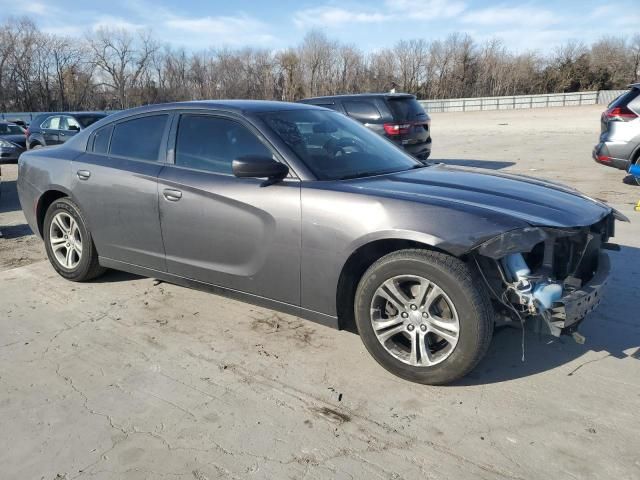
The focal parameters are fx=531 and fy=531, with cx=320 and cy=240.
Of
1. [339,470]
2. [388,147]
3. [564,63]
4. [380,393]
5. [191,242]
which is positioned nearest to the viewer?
[339,470]

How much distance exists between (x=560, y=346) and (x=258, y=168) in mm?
2270

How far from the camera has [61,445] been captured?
2.57m

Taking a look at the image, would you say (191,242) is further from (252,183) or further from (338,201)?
(338,201)

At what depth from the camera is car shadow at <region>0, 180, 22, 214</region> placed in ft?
29.6

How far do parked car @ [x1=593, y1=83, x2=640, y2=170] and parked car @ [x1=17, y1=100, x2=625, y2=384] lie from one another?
613cm

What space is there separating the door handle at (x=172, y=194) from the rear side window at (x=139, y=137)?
0.38m

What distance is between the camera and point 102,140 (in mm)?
4652

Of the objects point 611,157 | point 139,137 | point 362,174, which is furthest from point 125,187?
point 611,157

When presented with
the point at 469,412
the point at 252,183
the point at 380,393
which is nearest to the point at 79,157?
the point at 252,183

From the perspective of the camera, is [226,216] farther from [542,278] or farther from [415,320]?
[542,278]

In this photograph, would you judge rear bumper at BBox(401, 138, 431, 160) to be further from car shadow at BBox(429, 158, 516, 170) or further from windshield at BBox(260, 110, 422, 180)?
windshield at BBox(260, 110, 422, 180)

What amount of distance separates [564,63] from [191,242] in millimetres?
62781

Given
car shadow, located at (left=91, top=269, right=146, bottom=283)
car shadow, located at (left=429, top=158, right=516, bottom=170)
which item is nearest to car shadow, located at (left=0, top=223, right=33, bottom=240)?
car shadow, located at (left=91, top=269, right=146, bottom=283)

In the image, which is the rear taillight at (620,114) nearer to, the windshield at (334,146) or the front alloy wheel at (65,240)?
the windshield at (334,146)
